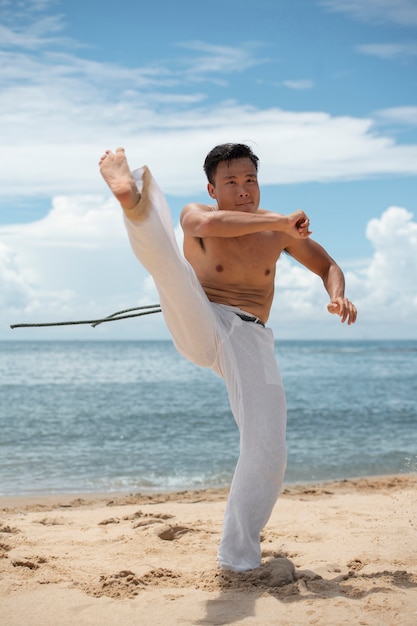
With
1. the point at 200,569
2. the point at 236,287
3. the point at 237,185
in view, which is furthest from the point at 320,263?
the point at 200,569

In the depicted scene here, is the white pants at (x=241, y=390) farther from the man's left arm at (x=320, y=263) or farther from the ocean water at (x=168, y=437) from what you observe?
the ocean water at (x=168, y=437)

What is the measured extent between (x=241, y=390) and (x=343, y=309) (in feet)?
2.27

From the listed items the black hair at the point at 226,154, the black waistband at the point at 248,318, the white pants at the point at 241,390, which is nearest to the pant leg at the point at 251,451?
the white pants at the point at 241,390

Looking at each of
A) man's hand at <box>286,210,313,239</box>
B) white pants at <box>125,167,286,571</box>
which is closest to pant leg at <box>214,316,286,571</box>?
white pants at <box>125,167,286,571</box>

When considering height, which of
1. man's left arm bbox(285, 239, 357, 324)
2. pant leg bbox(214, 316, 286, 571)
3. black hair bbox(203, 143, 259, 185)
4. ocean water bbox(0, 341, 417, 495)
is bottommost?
ocean water bbox(0, 341, 417, 495)

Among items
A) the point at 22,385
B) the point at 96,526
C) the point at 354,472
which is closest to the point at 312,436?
the point at 354,472

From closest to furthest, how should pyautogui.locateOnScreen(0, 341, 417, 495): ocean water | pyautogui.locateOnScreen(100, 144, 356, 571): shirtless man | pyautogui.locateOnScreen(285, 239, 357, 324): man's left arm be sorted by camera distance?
pyautogui.locateOnScreen(100, 144, 356, 571): shirtless man < pyautogui.locateOnScreen(285, 239, 357, 324): man's left arm < pyautogui.locateOnScreen(0, 341, 417, 495): ocean water

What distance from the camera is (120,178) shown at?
3398 millimetres

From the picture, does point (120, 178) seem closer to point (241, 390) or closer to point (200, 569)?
point (241, 390)

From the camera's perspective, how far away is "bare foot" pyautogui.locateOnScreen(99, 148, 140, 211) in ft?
10.9

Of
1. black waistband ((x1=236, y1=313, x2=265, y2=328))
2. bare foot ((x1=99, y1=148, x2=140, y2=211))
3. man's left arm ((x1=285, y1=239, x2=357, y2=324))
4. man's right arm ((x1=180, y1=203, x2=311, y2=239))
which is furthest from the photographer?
man's left arm ((x1=285, y1=239, x2=357, y2=324))

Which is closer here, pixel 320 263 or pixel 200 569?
pixel 200 569

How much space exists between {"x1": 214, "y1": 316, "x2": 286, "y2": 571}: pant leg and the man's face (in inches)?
29.2

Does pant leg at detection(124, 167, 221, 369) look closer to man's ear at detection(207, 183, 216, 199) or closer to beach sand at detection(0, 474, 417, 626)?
man's ear at detection(207, 183, 216, 199)
